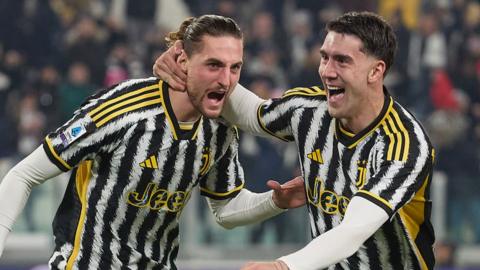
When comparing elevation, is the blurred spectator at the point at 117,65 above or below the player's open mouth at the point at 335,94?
above

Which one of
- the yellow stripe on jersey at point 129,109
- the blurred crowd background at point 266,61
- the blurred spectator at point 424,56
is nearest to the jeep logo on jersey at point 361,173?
the yellow stripe on jersey at point 129,109

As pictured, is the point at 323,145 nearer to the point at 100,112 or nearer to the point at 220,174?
the point at 220,174

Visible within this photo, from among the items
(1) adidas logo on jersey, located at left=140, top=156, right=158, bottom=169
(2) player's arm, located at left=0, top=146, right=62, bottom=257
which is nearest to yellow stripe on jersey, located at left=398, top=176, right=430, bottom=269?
(1) adidas logo on jersey, located at left=140, top=156, right=158, bottom=169

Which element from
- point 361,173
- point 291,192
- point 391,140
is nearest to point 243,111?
point 291,192

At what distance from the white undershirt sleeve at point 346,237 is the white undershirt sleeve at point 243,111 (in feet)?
2.98

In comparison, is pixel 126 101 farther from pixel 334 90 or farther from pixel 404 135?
pixel 404 135

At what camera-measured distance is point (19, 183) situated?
468 centimetres

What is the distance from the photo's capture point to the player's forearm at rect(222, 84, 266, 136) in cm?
504

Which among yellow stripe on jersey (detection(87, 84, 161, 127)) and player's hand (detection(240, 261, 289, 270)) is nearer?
player's hand (detection(240, 261, 289, 270))

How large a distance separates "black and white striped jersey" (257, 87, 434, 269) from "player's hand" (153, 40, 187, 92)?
51cm

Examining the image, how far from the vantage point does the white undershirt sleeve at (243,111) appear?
5.04 m

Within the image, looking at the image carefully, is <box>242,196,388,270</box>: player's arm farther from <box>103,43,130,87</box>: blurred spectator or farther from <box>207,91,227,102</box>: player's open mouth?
<box>103,43,130,87</box>: blurred spectator

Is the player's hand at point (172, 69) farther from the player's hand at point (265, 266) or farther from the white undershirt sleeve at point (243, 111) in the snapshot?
the player's hand at point (265, 266)

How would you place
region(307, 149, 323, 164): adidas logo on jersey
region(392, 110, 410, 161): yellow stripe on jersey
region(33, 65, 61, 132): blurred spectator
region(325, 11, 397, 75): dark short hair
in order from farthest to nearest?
region(33, 65, 61, 132): blurred spectator → region(307, 149, 323, 164): adidas logo on jersey → region(325, 11, 397, 75): dark short hair → region(392, 110, 410, 161): yellow stripe on jersey
